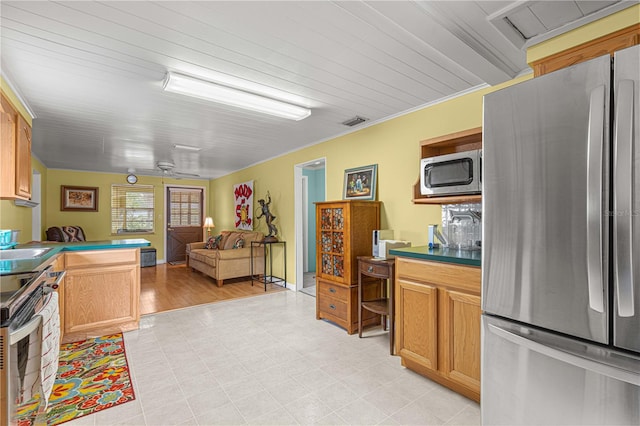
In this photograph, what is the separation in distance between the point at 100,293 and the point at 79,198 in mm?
5199

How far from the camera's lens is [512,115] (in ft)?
4.35

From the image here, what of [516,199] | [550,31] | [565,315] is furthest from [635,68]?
[550,31]

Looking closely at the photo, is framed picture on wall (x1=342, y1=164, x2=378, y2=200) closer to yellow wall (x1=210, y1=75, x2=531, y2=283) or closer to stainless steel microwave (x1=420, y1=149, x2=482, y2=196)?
yellow wall (x1=210, y1=75, x2=531, y2=283)

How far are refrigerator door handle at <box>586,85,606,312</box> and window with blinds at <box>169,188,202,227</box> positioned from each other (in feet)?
28.1

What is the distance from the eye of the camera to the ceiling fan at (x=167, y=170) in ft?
18.8

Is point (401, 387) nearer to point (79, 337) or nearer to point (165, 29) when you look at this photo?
point (165, 29)

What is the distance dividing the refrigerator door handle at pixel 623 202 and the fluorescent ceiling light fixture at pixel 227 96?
2383 mm

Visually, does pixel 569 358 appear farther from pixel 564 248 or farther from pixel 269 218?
pixel 269 218

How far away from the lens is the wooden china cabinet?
3193mm

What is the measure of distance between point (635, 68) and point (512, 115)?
0.39m

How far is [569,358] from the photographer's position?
1.11 metres

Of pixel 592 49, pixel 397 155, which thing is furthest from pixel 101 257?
pixel 592 49

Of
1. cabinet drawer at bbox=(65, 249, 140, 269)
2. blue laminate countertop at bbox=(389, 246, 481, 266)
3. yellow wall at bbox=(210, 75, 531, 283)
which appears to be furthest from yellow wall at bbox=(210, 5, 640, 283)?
cabinet drawer at bbox=(65, 249, 140, 269)

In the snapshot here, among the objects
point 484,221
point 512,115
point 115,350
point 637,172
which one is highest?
point 512,115
